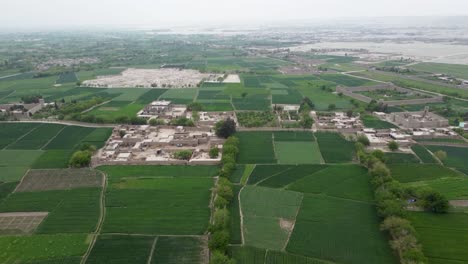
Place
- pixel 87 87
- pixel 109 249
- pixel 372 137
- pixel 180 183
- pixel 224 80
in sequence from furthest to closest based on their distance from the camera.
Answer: pixel 224 80
pixel 87 87
pixel 372 137
pixel 180 183
pixel 109 249

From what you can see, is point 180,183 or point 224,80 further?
point 224,80

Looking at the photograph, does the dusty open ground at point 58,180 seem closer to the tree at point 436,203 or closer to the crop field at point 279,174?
the crop field at point 279,174

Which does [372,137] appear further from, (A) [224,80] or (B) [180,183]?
(A) [224,80]

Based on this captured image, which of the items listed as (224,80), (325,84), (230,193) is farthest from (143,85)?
(230,193)

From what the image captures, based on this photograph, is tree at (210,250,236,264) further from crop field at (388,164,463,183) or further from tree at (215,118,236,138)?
tree at (215,118,236,138)

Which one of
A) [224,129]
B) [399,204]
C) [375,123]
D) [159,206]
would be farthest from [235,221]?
[375,123]

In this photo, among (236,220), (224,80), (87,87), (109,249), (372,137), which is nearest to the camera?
(109,249)

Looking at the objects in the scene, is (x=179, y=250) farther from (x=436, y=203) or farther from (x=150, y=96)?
(x=150, y=96)
